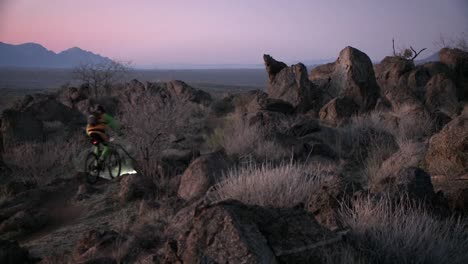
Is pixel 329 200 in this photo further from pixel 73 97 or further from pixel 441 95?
A: pixel 73 97

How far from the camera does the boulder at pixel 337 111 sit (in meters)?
16.3

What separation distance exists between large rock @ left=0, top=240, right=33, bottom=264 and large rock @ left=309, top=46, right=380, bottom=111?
568 inches

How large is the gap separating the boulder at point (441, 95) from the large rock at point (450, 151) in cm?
1229

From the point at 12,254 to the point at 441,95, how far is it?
18.1 meters

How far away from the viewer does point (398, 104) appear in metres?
18.2

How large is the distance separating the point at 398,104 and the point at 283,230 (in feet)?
51.4

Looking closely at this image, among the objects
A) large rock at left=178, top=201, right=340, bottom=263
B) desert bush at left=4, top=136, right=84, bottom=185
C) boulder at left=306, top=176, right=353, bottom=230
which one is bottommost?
desert bush at left=4, top=136, right=84, bottom=185

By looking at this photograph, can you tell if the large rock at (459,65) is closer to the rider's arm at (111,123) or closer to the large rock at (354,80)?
the large rock at (354,80)

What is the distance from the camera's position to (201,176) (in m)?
8.06


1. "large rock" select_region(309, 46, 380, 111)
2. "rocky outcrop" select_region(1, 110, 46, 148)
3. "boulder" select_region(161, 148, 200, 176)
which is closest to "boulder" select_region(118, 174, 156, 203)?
"boulder" select_region(161, 148, 200, 176)

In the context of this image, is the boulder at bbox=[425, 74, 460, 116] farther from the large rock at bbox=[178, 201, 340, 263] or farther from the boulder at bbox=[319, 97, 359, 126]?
the large rock at bbox=[178, 201, 340, 263]

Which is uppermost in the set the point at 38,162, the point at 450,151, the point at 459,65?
the point at 459,65

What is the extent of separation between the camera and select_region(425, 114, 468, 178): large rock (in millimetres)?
7188

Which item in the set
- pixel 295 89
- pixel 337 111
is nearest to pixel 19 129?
pixel 295 89
